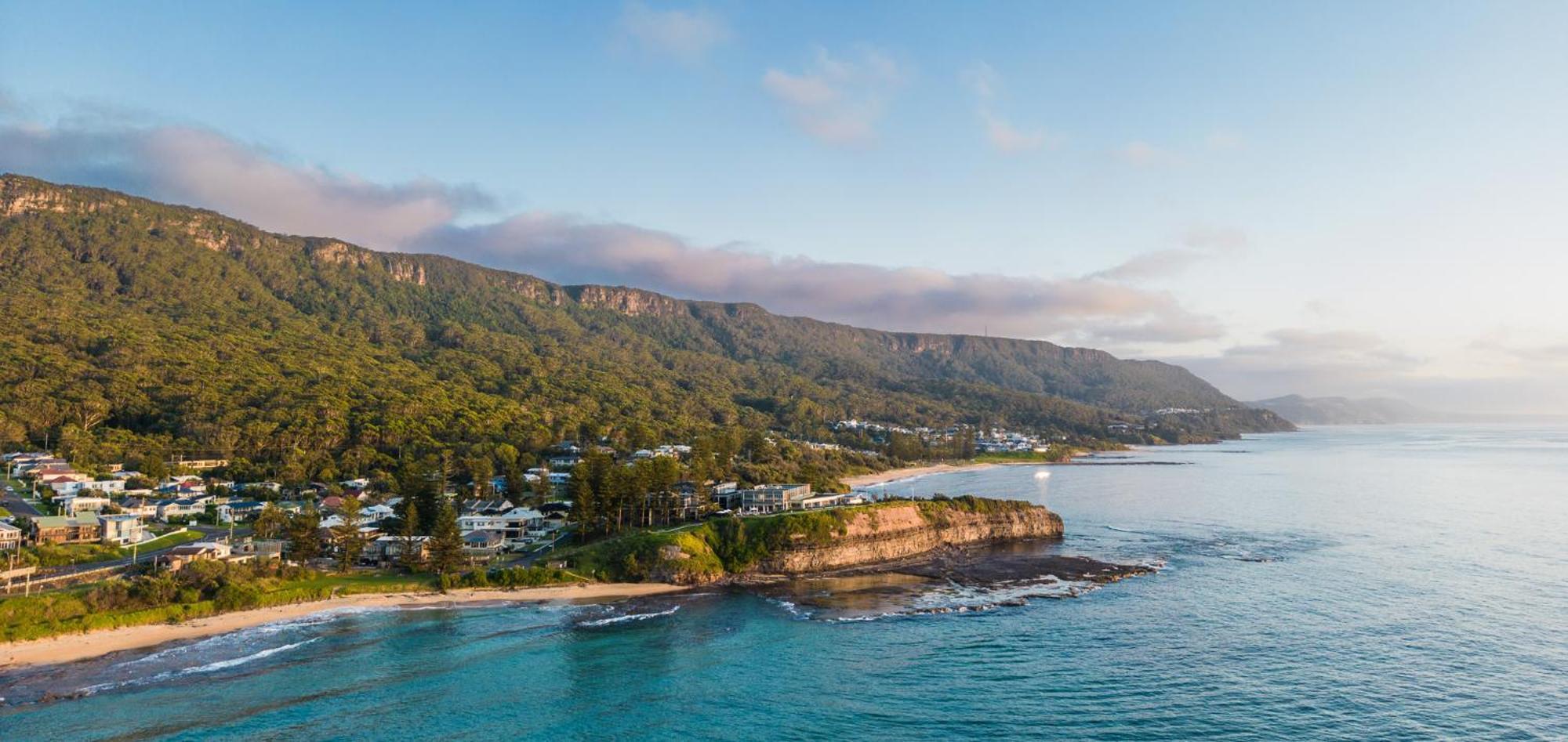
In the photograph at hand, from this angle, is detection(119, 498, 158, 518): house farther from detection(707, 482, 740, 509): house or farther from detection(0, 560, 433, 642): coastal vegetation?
detection(707, 482, 740, 509): house

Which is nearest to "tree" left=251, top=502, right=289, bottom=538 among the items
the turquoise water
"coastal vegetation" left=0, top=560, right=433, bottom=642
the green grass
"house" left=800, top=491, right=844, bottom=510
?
the green grass

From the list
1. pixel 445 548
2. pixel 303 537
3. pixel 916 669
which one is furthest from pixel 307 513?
pixel 916 669

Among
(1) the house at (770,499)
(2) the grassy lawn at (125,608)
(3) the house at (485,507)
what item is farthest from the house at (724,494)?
(2) the grassy lawn at (125,608)

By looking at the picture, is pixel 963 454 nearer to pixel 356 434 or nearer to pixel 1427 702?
pixel 356 434

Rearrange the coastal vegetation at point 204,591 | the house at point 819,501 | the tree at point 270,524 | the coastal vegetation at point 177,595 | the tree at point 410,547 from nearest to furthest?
the coastal vegetation at point 177,595
the coastal vegetation at point 204,591
the tree at point 410,547
the tree at point 270,524
the house at point 819,501

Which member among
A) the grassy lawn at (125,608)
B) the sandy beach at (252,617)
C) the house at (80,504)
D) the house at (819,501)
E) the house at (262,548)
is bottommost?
the sandy beach at (252,617)

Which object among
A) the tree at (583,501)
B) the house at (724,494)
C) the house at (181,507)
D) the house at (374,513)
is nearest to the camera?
the tree at (583,501)

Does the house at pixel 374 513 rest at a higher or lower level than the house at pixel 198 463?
lower

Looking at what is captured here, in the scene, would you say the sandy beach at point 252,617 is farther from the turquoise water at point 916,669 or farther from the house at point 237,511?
the house at point 237,511
